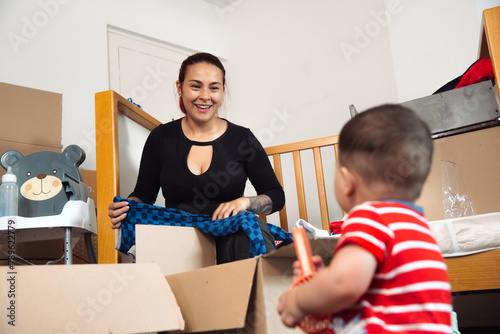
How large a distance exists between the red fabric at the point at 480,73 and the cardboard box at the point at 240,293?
87 centimetres

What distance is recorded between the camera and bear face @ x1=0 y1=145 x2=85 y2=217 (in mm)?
1390

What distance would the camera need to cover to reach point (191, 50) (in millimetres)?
2854

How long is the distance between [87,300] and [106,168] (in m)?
0.56

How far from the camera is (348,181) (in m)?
0.52

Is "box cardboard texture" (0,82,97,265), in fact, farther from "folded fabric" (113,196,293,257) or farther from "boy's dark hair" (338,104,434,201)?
"boy's dark hair" (338,104,434,201)

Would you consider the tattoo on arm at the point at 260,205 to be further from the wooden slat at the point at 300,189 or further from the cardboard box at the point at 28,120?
the cardboard box at the point at 28,120

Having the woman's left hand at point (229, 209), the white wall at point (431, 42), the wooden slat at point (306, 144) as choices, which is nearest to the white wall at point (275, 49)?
the white wall at point (431, 42)

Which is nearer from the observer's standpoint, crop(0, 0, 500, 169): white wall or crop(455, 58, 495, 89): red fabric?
crop(455, 58, 495, 89): red fabric

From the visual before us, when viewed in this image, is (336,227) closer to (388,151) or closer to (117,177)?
(117,177)

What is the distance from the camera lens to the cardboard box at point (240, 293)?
753mm

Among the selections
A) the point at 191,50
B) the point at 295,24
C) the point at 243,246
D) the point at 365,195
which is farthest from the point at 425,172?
the point at 191,50

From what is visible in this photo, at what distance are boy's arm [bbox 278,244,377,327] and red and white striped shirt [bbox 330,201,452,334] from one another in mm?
11

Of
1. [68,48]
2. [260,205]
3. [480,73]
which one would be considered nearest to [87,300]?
[260,205]

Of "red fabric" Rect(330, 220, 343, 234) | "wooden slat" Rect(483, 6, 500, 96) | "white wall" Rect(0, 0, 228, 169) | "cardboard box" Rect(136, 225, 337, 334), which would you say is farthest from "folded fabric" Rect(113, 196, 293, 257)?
"white wall" Rect(0, 0, 228, 169)
